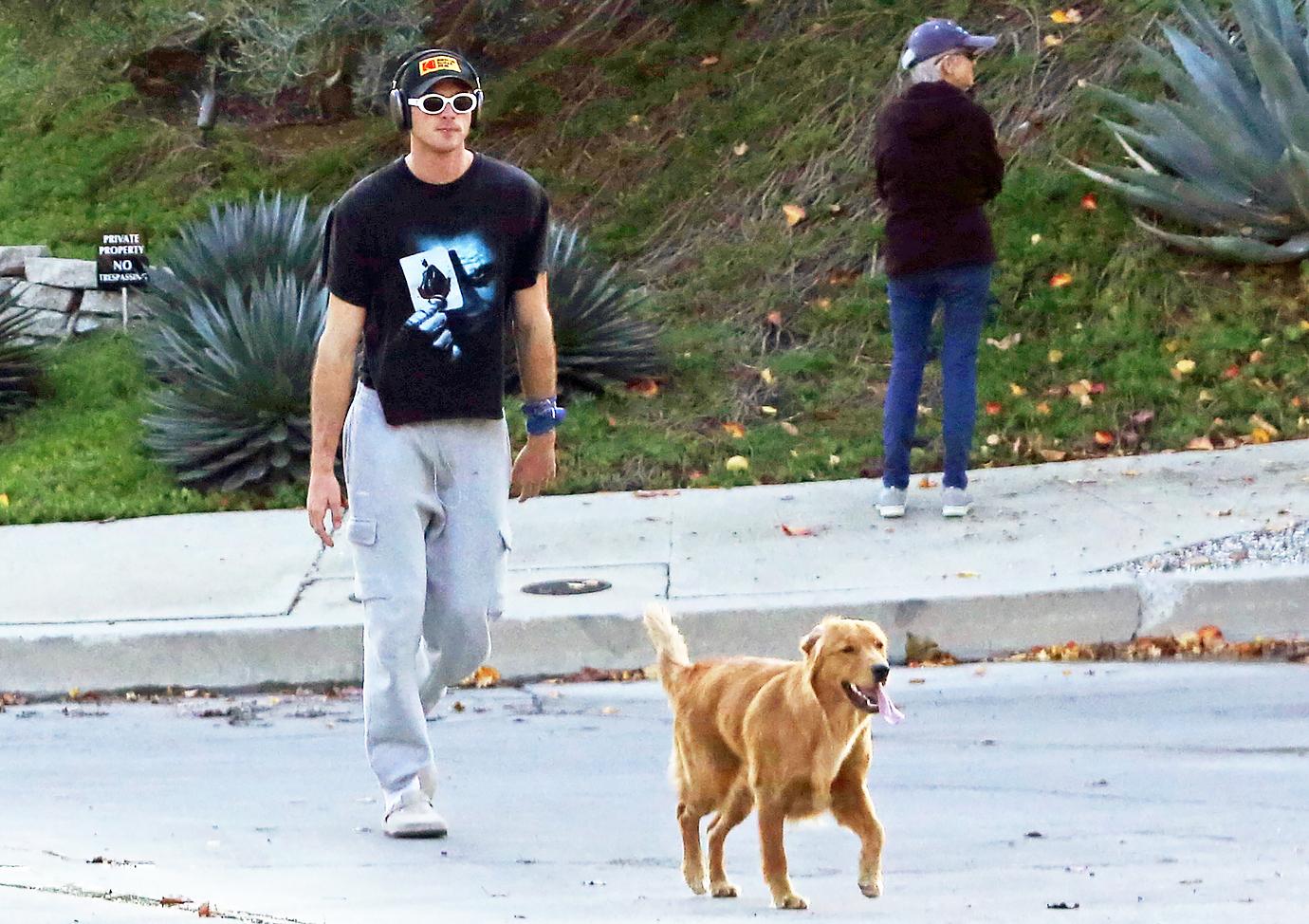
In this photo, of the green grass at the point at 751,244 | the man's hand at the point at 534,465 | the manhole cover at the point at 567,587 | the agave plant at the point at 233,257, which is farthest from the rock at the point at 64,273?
the man's hand at the point at 534,465

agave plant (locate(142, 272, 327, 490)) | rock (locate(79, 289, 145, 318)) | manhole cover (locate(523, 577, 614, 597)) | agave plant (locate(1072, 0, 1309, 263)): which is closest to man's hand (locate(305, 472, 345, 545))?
manhole cover (locate(523, 577, 614, 597))

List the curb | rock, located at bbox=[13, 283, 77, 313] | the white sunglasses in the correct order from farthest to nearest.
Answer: rock, located at bbox=[13, 283, 77, 313]
the curb
the white sunglasses

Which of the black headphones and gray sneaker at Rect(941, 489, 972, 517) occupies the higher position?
the black headphones

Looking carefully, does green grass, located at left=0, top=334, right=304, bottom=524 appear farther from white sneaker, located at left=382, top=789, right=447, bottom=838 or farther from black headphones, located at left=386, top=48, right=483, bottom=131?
black headphones, located at left=386, top=48, right=483, bottom=131

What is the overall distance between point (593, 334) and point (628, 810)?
5.80 metres

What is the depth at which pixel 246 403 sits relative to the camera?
1027 centimetres

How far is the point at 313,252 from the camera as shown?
11.8 metres

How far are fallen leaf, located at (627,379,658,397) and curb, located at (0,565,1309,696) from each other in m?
3.61

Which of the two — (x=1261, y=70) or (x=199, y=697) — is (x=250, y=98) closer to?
(x=1261, y=70)

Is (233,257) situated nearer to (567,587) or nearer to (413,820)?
(567,587)

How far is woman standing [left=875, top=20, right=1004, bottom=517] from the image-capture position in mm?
8484

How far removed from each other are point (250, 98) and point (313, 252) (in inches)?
199

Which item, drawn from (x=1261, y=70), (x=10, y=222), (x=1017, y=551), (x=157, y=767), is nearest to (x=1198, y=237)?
(x=1261, y=70)

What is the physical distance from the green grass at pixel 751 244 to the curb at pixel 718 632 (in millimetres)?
2424
